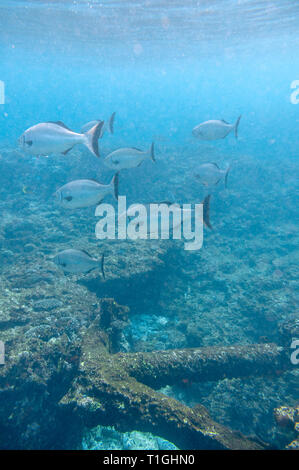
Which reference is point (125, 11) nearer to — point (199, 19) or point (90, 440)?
point (199, 19)

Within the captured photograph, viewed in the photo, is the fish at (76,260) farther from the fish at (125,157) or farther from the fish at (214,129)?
the fish at (214,129)

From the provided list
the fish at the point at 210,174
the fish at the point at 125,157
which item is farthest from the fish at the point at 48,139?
the fish at the point at 210,174

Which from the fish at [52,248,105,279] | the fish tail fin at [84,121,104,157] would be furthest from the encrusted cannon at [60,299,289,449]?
the fish tail fin at [84,121,104,157]

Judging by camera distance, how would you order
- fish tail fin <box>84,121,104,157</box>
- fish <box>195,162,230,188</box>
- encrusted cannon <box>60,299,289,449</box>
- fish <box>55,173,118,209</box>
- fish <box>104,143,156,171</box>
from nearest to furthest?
encrusted cannon <box>60,299,289,449</box>, fish tail fin <box>84,121,104,157</box>, fish <box>55,173,118,209</box>, fish <box>104,143,156,171</box>, fish <box>195,162,230,188</box>

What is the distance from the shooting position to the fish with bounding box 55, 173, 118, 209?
4.58m

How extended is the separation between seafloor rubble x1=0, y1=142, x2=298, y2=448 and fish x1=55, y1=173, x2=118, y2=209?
249 cm

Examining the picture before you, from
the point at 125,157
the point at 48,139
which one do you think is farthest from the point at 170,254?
the point at 48,139

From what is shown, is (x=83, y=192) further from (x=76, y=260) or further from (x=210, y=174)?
(x=210, y=174)

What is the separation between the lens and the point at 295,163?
20.5 meters

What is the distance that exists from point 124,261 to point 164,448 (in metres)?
4.64

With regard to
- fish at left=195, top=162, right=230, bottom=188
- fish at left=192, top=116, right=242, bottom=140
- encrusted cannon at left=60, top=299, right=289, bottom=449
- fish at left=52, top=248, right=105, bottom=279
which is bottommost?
encrusted cannon at left=60, top=299, right=289, bottom=449

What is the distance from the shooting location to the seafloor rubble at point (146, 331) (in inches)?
151

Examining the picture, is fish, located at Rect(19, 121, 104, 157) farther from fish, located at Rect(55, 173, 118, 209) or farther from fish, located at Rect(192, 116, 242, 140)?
fish, located at Rect(192, 116, 242, 140)
